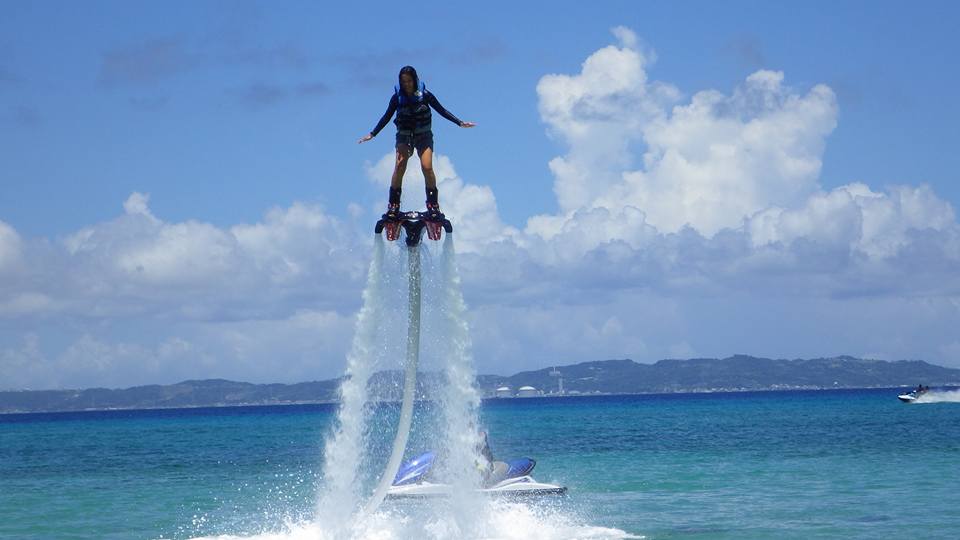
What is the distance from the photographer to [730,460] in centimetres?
5816

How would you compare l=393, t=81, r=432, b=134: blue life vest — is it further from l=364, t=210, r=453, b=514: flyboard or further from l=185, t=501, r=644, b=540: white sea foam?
l=185, t=501, r=644, b=540: white sea foam

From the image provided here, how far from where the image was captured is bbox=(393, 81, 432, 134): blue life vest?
20.5m

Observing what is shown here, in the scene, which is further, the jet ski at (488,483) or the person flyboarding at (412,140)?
the jet ski at (488,483)

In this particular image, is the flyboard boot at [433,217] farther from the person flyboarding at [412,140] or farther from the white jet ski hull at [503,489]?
the white jet ski hull at [503,489]

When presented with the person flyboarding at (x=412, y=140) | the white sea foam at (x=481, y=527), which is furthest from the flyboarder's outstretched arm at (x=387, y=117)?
the white sea foam at (x=481, y=527)

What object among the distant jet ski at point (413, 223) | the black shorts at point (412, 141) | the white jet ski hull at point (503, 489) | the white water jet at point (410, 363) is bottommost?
the white jet ski hull at point (503, 489)

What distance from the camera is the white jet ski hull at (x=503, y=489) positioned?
116 feet

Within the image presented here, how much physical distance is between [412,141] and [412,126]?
0.81 ft

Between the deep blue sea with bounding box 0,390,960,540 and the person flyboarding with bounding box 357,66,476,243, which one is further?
the deep blue sea with bounding box 0,390,960,540

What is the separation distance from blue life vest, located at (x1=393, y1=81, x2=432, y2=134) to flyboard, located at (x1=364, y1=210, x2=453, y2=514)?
1392mm

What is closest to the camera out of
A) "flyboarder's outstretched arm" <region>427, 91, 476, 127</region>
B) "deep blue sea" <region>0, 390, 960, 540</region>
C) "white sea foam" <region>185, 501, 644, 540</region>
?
"flyboarder's outstretched arm" <region>427, 91, 476, 127</region>

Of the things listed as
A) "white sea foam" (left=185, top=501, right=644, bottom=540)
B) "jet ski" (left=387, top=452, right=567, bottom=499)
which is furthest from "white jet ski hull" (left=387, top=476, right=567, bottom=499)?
"white sea foam" (left=185, top=501, right=644, bottom=540)

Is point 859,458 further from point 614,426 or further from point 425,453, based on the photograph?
point 614,426

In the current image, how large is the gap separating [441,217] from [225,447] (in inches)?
2865
